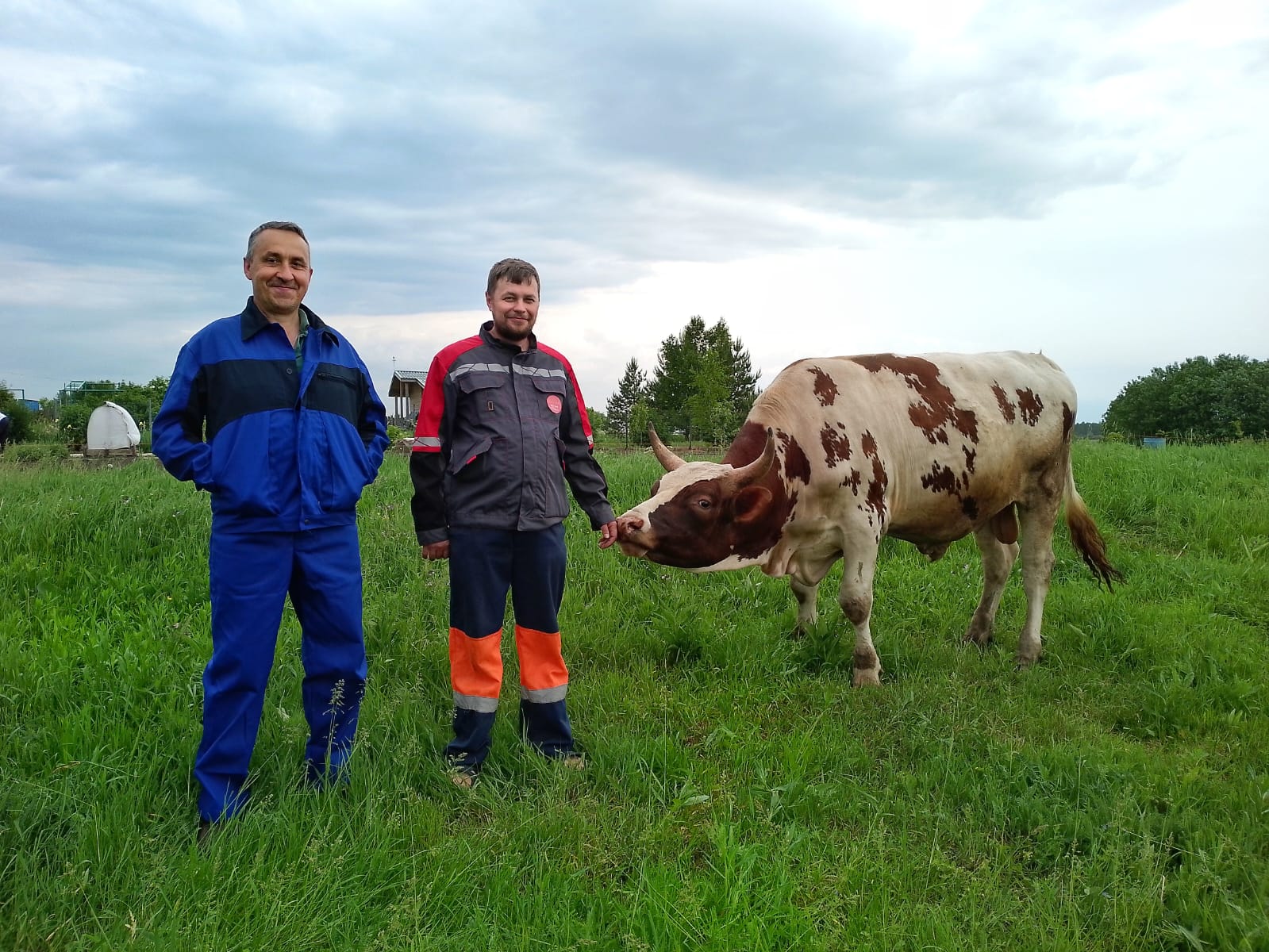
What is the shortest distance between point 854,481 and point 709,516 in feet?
3.94

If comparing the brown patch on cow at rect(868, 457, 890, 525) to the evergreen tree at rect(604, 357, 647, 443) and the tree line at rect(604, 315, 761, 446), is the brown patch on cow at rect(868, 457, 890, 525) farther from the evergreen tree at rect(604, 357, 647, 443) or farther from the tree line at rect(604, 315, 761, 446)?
the evergreen tree at rect(604, 357, 647, 443)

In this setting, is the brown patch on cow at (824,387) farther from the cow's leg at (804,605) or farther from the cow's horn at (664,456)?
the cow's leg at (804,605)

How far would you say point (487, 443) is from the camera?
3.56 meters

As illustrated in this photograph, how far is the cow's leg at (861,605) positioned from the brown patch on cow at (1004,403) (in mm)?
1826

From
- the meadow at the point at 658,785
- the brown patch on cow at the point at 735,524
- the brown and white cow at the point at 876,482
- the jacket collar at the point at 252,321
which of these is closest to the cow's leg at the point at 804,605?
the brown and white cow at the point at 876,482

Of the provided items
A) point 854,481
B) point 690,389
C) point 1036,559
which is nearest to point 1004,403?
point 1036,559

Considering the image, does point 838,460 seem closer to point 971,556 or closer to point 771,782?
point 771,782

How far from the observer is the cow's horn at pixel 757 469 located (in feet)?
15.3

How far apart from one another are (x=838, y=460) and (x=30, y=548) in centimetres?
604

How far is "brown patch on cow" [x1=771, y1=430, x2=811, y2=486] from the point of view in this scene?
5.09 metres

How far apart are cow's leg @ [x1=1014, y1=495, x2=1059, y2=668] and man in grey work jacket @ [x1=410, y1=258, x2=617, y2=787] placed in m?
3.98

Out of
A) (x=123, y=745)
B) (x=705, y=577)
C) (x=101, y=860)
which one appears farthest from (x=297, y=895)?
(x=705, y=577)

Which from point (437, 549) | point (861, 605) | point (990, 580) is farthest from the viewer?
point (990, 580)

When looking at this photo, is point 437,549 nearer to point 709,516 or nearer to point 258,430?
point 258,430
